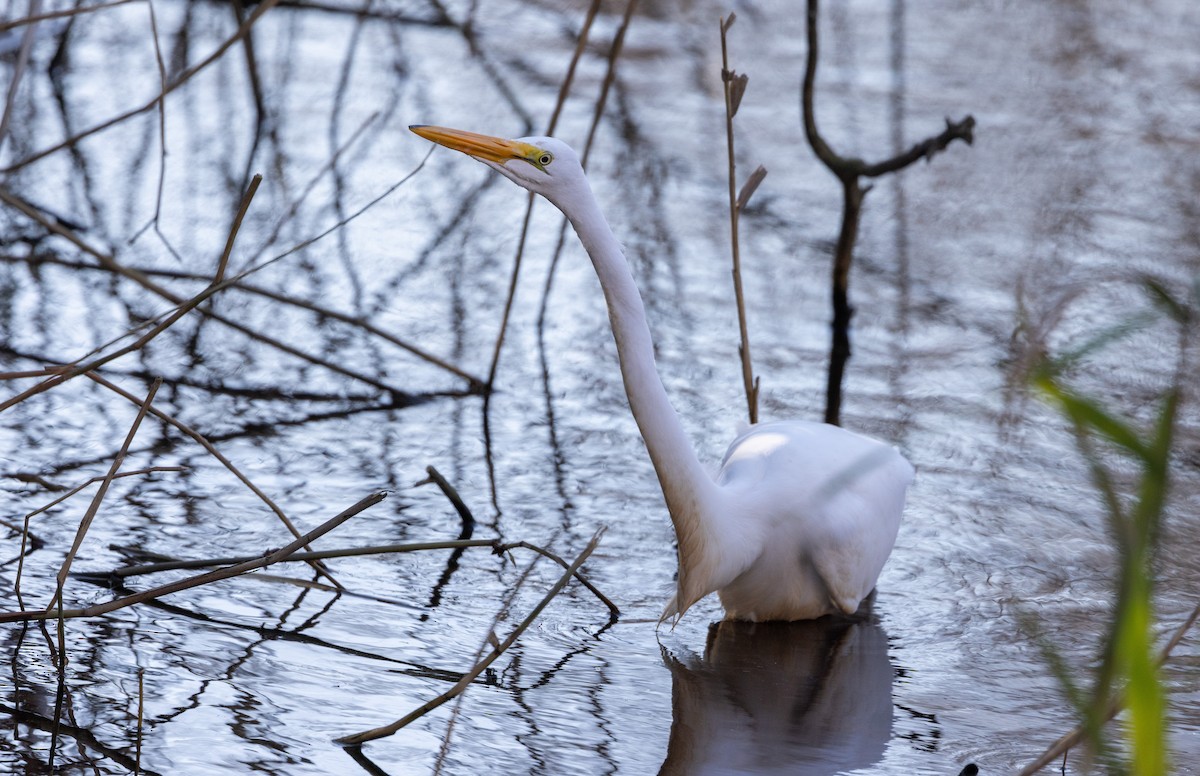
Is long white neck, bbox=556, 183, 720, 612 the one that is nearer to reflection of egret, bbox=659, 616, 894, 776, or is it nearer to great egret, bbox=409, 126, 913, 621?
great egret, bbox=409, 126, 913, 621

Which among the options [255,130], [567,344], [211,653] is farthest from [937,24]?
[211,653]

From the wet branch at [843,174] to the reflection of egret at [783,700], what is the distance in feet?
4.62

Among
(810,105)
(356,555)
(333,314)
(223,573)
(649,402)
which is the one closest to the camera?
(223,573)

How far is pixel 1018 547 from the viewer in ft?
11.9

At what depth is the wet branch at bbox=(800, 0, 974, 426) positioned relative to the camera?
15.2ft

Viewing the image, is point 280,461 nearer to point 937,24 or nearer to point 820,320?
point 820,320

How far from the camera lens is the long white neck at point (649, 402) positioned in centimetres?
254

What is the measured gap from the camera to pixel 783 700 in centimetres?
296

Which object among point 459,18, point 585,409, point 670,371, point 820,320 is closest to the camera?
point 585,409

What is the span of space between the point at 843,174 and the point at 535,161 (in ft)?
8.98

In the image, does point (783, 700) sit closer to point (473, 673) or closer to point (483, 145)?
point (473, 673)

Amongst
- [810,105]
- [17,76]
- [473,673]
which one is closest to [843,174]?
[810,105]

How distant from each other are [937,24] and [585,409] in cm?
561

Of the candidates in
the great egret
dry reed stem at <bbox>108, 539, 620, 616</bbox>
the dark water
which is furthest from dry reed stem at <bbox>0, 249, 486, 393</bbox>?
the great egret
